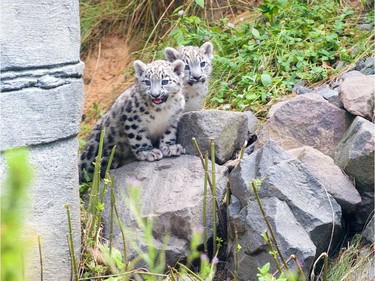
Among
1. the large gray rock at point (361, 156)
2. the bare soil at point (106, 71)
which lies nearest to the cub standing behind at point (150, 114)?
the large gray rock at point (361, 156)

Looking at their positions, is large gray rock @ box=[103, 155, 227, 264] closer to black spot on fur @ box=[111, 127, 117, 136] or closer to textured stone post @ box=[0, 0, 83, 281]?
black spot on fur @ box=[111, 127, 117, 136]

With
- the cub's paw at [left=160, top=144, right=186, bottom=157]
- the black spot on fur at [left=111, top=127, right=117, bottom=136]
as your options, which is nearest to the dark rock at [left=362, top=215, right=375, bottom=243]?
the cub's paw at [left=160, top=144, right=186, bottom=157]

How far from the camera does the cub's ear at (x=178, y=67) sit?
17.9 feet

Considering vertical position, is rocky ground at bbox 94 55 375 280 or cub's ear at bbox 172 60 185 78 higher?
cub's ear at bbox 172 60 185 78

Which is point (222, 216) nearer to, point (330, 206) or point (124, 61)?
point (330, 206)

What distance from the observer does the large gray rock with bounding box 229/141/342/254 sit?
4.50m

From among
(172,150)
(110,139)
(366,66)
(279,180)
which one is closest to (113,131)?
(110,139)

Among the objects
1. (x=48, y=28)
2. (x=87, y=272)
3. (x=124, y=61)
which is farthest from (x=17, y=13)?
(x=124, y=61)

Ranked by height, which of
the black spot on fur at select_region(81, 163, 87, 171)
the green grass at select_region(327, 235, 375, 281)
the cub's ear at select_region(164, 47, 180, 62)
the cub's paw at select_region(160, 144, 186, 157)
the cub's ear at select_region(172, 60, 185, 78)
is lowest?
the black spot on fur at select_region(81, 163, 87, 171)

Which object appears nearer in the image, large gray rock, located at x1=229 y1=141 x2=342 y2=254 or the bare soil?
large gray rock, located at x1=229 y1=141 x2=342 y2=254

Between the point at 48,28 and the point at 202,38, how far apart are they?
12.5ft

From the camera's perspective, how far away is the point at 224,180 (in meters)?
5.13

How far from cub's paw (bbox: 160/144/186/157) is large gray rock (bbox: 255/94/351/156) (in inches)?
26.4

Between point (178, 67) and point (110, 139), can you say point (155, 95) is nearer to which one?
point (178, 67)
